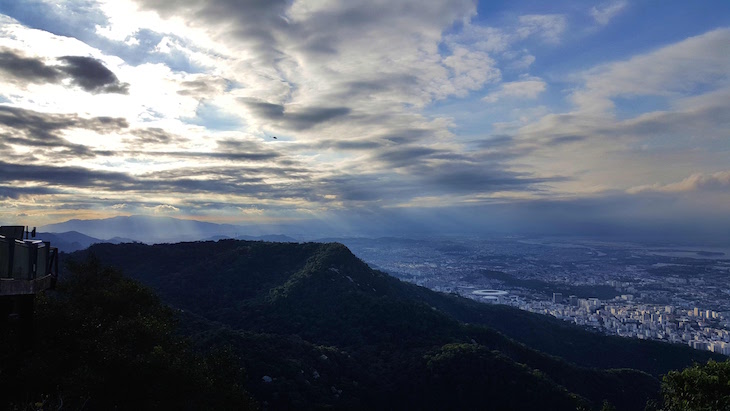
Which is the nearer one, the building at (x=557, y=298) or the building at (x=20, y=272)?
the building at (x=20, y=272)

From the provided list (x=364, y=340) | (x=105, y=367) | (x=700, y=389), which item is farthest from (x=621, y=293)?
(x=105, y=367)

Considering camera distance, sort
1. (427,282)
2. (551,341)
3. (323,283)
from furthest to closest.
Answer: (427,282) → (551,341) → (323,283)

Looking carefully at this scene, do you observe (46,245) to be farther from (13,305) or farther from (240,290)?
(240,290)

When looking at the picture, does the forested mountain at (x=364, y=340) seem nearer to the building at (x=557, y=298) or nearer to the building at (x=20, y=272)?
the building at (x=20, y=272)

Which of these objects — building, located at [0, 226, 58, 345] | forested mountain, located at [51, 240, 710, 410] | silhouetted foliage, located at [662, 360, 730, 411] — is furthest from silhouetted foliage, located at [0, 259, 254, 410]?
silhouetted foliage, located at [662, 360, 730, 411]

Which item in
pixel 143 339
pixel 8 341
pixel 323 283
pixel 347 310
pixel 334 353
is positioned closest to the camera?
pixel 8 341

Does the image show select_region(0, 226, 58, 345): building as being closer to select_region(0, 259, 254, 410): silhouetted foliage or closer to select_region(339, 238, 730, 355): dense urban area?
select_region(0, 259, 254, 410): silhouetted foliage

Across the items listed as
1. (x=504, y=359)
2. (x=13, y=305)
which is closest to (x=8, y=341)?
(x=13, y=305)

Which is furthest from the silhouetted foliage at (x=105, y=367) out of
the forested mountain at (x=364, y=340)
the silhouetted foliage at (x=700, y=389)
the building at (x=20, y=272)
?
the silhouetted foliage at (x=700, y=389)
